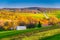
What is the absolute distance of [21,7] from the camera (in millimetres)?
9555

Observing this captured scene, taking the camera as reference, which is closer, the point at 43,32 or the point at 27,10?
the point at 43,32

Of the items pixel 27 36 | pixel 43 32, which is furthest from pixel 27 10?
pixel 27 36

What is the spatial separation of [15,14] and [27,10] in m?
0.67

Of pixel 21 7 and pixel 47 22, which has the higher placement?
pixel 21 7

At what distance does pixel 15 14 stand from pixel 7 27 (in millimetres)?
1103

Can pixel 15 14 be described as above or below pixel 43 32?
above

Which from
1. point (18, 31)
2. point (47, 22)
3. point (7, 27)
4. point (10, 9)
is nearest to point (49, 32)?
point (47, 22)

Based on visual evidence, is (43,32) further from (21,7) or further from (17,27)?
(21,7)

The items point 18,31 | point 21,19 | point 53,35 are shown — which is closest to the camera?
point 53,35

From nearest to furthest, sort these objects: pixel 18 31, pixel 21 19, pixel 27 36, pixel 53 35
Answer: pixel 27 36 → pixel 53 35 → pixel 18 31 → pixel 21 19

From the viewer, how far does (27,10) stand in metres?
9.52

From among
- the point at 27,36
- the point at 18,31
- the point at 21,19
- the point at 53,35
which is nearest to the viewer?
the point at 27,36

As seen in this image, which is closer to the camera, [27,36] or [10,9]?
[27,36]

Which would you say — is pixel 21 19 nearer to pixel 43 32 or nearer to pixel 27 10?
pixel 27 10
